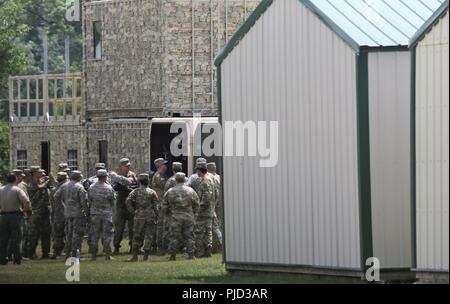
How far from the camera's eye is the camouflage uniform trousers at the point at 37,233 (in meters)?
30.8

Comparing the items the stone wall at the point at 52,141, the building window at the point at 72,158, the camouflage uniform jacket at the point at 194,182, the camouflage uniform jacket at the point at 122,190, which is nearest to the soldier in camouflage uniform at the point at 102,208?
the camouflage uniform jacket at the point at 194,182

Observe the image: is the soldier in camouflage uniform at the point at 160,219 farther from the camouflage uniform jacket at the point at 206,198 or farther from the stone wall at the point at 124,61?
the stone wall at the point at 124,61

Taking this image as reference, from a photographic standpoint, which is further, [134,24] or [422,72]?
[134,24]

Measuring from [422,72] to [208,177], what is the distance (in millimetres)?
9918

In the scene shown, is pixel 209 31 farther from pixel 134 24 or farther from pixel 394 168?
pixel 394 168

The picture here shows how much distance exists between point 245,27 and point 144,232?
655 cm

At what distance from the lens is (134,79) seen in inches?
1670

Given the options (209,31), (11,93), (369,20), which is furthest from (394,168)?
(11,93)

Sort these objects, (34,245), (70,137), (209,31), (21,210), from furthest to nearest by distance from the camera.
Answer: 1. (70,137)
2. (209,31)
3. (34,245)
4. (21,210)

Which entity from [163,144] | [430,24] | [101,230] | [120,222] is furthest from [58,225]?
[430,24]

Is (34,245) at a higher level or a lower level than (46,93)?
lower

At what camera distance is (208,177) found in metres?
29.1

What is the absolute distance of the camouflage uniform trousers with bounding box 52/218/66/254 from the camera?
3075 centimetres
